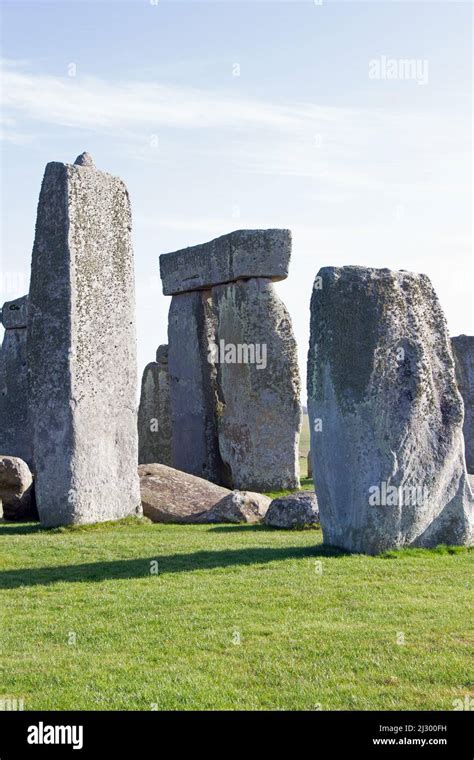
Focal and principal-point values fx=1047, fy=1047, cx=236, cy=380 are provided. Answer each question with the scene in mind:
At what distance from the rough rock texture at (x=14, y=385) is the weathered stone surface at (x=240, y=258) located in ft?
16.9

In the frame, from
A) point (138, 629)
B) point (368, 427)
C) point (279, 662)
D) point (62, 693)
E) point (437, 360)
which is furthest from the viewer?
point (437, 360)

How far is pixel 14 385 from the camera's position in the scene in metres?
23.4

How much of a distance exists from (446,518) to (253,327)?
8651 mm

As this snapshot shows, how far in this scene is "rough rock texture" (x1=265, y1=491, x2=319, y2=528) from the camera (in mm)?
12766

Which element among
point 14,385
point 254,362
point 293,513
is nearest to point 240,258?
point 254,362

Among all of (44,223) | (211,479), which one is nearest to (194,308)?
(211,479)

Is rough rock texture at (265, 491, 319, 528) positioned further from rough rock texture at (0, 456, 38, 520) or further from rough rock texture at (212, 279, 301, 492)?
rough rock texture at (212, 279, 301, 492)

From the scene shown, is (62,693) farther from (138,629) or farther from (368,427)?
(368,427)

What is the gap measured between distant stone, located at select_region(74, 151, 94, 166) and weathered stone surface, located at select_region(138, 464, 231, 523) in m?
4.48

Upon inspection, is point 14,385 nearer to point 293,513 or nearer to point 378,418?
point 293,513

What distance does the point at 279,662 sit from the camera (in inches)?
253

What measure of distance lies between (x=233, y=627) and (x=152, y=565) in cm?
250

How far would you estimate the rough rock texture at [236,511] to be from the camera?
13.5 meters
